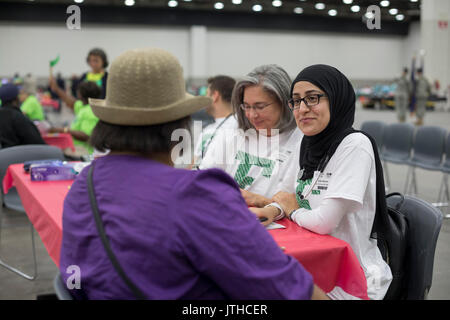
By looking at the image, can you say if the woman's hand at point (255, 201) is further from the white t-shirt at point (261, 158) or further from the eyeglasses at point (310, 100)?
the eyeglasses at point (310, 100)

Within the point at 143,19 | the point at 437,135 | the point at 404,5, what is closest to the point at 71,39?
the point at 143,19

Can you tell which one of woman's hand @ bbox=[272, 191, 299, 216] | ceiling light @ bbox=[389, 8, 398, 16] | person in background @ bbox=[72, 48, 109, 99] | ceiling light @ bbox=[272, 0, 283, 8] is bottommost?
woman's hand @ bbox=[272, 191, 299, 216]

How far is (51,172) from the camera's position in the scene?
2.87 meters

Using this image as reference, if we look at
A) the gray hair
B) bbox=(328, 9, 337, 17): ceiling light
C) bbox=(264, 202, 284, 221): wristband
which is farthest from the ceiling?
bbox=(264, 202, 284, 221): wristband

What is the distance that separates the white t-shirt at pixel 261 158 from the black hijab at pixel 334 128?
0.35m

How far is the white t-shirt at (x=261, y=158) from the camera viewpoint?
7.74ft

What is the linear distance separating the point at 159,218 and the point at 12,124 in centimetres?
436

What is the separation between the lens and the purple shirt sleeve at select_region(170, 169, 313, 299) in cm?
93

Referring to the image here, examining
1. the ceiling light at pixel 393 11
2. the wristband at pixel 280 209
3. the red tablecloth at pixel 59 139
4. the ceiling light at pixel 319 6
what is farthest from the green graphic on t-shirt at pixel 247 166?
the ceiling light at pixel 393 11

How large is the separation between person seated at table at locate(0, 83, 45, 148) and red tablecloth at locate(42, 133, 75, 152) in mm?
975

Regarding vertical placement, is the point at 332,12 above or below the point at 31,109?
above

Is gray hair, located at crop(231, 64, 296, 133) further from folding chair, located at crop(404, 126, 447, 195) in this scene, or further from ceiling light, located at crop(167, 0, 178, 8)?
ceiling light, located at crop(167, 0, 178, 8)

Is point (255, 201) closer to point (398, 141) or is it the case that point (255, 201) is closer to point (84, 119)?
point (84, 119)

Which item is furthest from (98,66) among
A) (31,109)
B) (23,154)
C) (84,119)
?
(31,109)
